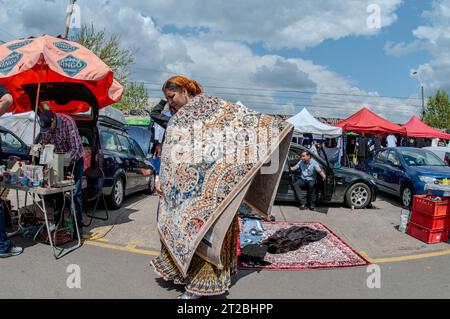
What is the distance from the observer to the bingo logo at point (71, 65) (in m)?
4.87

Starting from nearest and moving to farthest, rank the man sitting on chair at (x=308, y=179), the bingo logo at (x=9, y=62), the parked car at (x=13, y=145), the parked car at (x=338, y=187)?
1. the bingo logo at (x=9, y=62)
2. the man sitting on chair at (x=308, y=179)
3. the parked car at (x=338, y=187)
4. the parked car at (x=13, y=145)

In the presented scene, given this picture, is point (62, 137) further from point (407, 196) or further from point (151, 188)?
point (407, 196)

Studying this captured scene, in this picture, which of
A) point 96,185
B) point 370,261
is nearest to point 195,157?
point 370,261

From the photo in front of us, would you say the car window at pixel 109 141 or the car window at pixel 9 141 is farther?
the car window at pixel 9 141

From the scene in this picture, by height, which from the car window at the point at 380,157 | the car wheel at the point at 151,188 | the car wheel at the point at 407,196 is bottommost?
the car wheel at the point at 151,188

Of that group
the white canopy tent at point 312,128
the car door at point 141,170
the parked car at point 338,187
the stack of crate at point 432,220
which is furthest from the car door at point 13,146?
the stack of crate at point 432,220

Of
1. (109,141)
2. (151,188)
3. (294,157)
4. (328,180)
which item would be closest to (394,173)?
(328,180)

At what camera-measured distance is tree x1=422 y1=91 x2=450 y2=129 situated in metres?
37.7

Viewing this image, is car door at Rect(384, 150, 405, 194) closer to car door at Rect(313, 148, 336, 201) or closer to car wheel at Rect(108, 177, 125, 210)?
car door at Rect(313, 148, 336, 201)

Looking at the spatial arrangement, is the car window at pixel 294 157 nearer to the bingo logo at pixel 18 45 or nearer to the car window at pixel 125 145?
the car window at pixel 125 145

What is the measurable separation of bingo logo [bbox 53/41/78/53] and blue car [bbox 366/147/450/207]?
7.74 metres

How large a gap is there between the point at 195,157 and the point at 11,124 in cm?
1369

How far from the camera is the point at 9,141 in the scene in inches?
409

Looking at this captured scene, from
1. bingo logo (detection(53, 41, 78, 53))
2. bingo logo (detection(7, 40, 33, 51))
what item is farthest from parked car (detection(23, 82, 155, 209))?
bingo logo (detection(7, 40, 33, 51))
